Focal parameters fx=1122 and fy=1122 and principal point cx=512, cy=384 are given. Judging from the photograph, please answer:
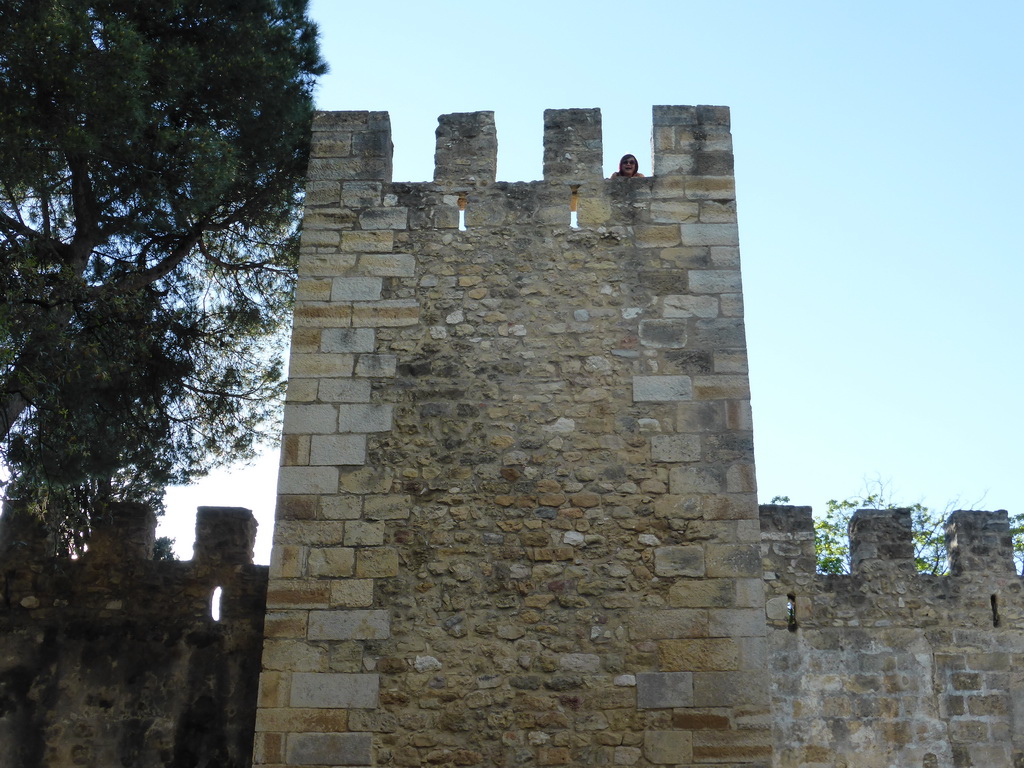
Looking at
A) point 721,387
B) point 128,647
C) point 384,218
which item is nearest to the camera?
point 721,387

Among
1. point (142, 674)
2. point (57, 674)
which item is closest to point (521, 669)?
point (142, 674)

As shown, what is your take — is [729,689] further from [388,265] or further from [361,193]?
[361,193]

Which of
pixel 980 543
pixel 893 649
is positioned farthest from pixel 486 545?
pixel 980 543

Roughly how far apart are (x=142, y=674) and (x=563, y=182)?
13.0 feet

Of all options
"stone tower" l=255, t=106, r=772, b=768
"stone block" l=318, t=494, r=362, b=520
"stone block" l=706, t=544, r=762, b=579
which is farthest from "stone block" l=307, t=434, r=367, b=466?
"stone block" l=706, t=544, r=762, b=579

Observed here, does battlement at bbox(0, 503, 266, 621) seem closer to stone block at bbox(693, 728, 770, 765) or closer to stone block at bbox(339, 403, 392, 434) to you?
stone block at bbox(339, 403, 392, 434)

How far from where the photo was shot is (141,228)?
823 cm

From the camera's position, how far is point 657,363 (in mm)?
6273

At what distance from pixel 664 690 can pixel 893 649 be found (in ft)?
10.0

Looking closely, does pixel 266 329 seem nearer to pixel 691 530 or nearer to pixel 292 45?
pixel 292 45

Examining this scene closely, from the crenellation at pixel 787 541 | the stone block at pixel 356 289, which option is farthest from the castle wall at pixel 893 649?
the stone block at pixel 356 289

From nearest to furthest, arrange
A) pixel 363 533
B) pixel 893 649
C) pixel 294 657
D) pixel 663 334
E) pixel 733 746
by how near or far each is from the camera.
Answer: pixel 733 746 → pixel 294 657 → pixel 363 533 → pixel 663 334 → pixel 893 649

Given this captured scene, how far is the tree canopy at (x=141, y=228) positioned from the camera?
6.99 meters

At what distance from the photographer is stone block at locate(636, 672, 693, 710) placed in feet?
18.3
